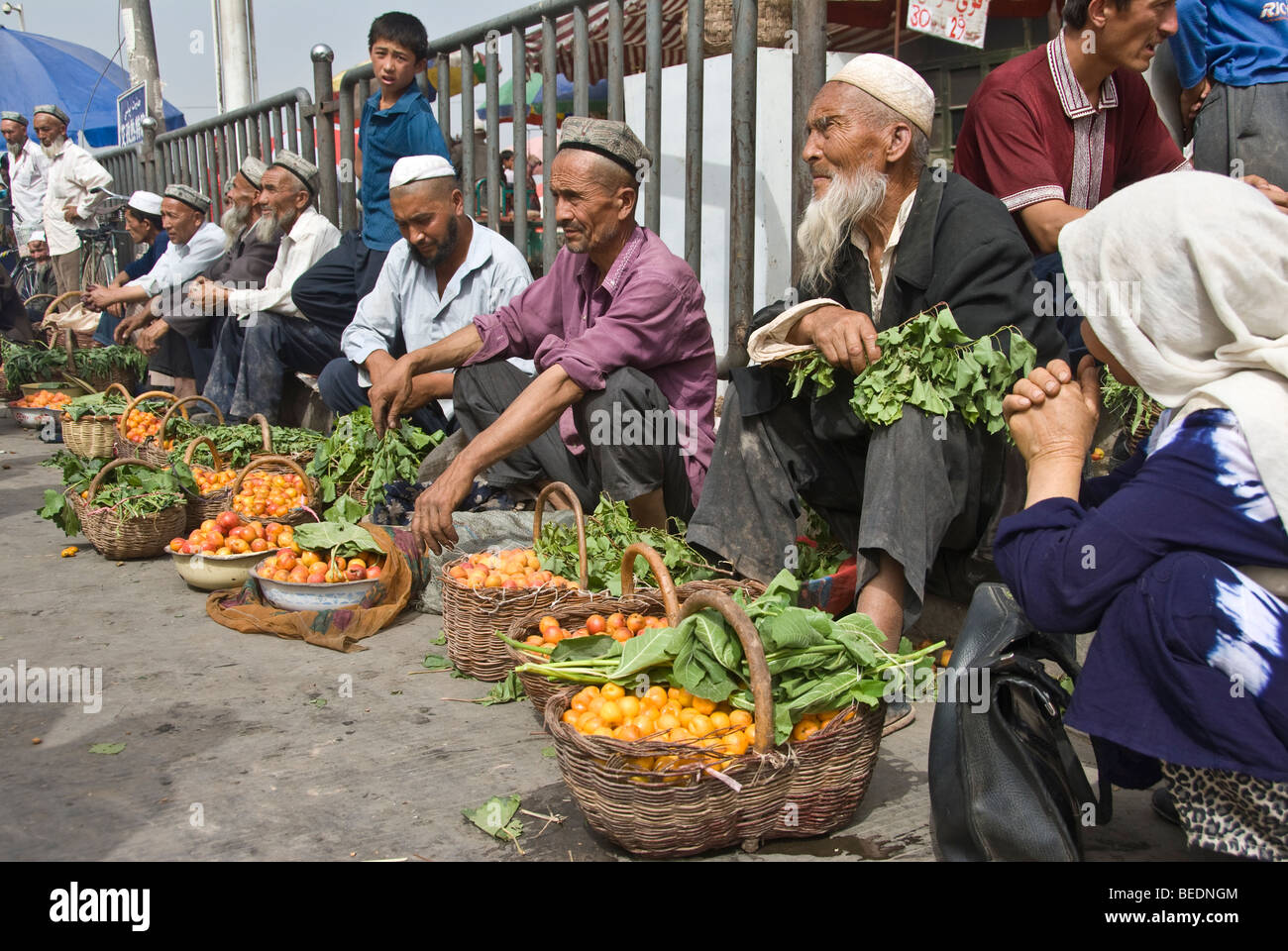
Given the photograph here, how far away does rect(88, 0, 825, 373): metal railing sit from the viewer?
15.3ft

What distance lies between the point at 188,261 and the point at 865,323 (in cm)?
718

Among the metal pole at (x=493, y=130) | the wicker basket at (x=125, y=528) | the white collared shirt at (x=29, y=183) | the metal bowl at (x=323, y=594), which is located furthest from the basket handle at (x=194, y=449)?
the white collared shirt at (x=29, y=183)

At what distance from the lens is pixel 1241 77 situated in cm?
394

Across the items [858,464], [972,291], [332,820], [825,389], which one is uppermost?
[972,291]

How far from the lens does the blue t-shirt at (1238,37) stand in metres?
3.88

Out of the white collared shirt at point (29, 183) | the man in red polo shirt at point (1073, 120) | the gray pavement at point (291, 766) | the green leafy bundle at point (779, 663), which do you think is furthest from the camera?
the white collared shirt at point (29, 183)

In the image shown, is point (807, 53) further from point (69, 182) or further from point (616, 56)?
point (69, 182)

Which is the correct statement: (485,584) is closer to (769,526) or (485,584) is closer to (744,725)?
(769,526)

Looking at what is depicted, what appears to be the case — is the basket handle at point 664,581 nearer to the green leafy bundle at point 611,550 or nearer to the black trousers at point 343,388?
the green leafy bundle at point 611,550

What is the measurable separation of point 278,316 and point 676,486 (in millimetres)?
3828

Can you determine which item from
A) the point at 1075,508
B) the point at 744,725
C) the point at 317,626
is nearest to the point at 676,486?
the point at 317,626

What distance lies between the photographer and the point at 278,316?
6.85 metres

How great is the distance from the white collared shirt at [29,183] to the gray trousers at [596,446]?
35.4 feet

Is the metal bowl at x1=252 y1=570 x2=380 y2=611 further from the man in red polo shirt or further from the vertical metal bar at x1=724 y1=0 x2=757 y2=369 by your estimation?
the man in red polo shirt
